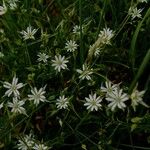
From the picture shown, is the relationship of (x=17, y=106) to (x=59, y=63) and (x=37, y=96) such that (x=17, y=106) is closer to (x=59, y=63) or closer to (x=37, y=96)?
(x=37, y=96)

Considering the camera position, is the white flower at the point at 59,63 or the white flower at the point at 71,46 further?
the white flower at the point at 71,46

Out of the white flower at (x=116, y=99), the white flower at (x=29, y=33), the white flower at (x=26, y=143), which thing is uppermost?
the white flower at (x=116, y=99)

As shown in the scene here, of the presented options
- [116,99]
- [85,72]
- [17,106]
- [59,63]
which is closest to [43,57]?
[59,63]

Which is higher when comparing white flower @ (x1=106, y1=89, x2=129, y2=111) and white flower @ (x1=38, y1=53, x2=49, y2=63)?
white flower @ (x1=106, y1=89, x2=129, y2=111)

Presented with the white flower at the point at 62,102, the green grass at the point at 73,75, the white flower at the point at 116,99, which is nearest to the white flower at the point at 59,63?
the green grass at the point at 73,75

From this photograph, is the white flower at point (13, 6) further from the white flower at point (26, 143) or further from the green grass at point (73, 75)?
the white flower at point (26, 143)

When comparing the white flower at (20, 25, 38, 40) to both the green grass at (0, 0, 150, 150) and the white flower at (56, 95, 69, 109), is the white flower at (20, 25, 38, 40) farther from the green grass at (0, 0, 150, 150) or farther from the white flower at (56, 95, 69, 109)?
the white flower at (56, 95, 69, 109)

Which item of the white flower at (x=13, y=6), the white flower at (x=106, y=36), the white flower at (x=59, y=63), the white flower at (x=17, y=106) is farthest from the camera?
the white flower at (x=13, y=6)

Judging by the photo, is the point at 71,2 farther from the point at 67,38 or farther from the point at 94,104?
the point at 94,104

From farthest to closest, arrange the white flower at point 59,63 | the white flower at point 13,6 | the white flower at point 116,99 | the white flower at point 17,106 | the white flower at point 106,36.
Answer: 1. the white flower at point 13,6
2. the white flower at point 59,63
3. the white flower at point 106,36
4. the white flower at point 17,106
5. the white flower at point 116,99

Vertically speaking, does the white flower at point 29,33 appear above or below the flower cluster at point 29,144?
above

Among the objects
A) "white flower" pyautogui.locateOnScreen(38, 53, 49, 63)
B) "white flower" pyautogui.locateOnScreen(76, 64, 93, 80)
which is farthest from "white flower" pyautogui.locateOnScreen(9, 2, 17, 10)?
"white flower" pyautogui.locateOnScreen(76, 64, 93, 80)
